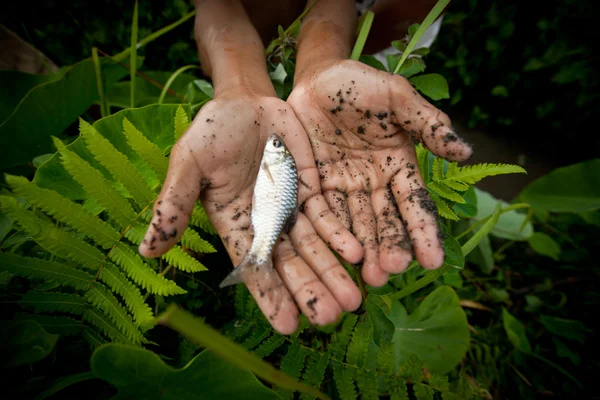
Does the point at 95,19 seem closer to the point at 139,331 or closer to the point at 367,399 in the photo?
the point at 139,331

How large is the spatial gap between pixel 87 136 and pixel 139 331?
2.38ft

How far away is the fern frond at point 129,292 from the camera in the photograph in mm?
1224

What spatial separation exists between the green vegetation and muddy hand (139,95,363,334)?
0.54 feet

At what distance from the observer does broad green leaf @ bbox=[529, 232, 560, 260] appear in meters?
2.51

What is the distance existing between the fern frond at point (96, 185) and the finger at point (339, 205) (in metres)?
0.79

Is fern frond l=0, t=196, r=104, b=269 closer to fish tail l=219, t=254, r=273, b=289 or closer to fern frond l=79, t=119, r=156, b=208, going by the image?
fern frond l=79, t=119, r=156, b=208

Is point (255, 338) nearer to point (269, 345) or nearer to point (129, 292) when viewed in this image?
point (269, 345)

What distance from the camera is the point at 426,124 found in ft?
4.34

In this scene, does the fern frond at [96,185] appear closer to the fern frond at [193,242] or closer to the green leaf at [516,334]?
the fern frond at [193,242]

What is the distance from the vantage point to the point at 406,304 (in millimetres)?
2111

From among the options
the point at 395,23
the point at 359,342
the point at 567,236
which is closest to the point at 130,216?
the point at 359,342

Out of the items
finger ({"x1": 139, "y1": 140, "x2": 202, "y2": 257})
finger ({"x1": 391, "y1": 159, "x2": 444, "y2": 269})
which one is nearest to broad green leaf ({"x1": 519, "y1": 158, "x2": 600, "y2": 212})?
finger ({"x1": 391, "y1": 159, "x2": 444, "y2": 269})

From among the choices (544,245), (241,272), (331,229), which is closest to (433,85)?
(331,229)

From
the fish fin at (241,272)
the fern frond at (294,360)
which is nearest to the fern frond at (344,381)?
the fern frond at (294,360)
